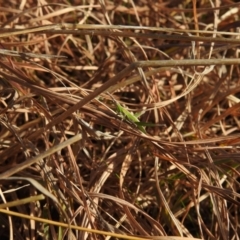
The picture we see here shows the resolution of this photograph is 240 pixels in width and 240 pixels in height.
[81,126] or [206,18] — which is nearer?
[81,126]

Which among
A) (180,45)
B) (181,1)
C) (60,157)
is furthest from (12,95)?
(181,1)

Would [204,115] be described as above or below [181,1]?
below

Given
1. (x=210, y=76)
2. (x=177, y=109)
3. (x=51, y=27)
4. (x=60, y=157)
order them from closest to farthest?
(x=51, y=27), (x=60, y=157), (x=177, y=109), (x=210, y=76)

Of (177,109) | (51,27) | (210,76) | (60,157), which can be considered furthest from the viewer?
(210,76)

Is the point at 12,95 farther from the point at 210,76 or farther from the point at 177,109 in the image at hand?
the point at 210,76

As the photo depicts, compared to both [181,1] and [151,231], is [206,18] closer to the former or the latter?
[181,1]

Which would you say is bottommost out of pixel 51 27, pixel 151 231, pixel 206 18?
pixel 151 231
